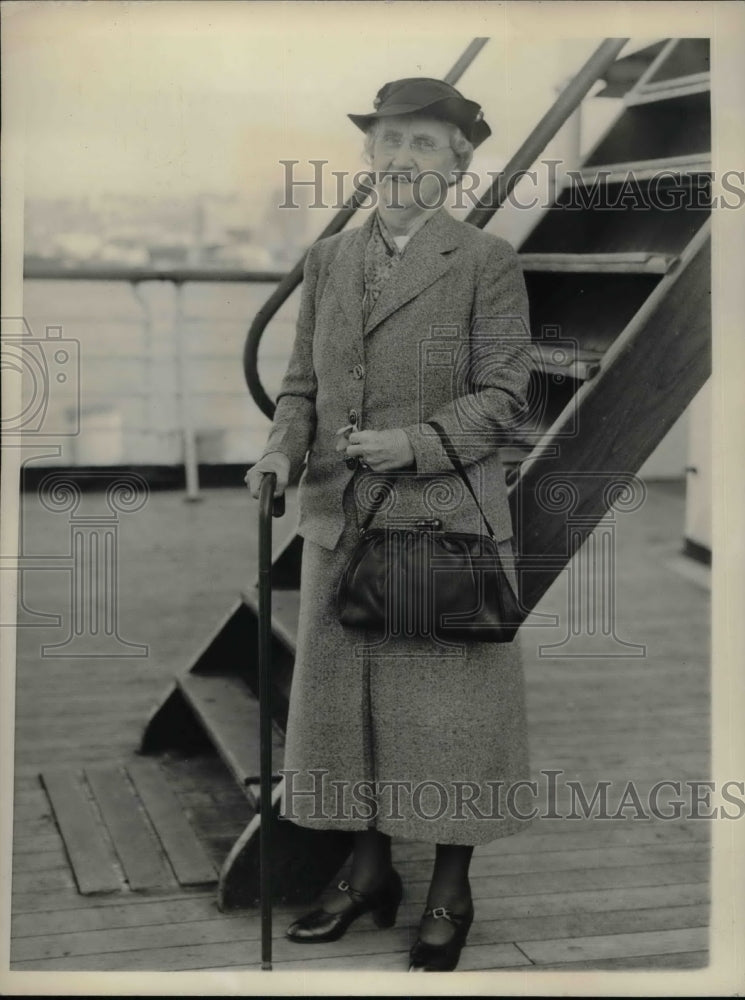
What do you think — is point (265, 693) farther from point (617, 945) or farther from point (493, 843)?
point (493, 843)

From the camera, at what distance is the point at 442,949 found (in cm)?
280

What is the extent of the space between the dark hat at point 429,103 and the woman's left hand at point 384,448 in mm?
616

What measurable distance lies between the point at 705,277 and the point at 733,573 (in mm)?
601

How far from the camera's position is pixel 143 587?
232 inches

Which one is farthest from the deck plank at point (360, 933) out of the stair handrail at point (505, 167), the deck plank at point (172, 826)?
the stair handrail at point (505, 167)

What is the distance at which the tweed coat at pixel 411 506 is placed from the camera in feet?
8.96

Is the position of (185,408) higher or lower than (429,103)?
lower

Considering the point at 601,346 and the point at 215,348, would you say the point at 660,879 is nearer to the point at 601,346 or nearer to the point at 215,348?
the point at 601,346

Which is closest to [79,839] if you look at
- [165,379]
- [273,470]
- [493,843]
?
[493,843]

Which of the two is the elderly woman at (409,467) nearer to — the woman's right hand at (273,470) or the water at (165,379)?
the woman's right hand at (273,470)

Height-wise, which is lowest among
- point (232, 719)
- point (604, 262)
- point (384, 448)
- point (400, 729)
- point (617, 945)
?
point (617, 945)

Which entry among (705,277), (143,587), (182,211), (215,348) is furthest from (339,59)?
(215,348)

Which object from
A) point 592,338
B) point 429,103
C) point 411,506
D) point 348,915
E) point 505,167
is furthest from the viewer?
point 592,338

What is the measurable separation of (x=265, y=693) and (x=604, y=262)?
116 cm
